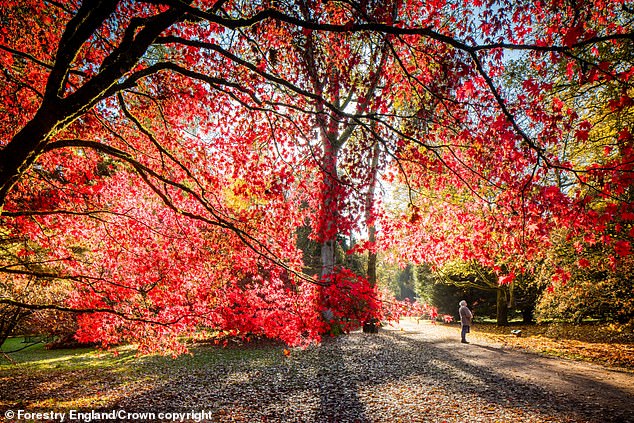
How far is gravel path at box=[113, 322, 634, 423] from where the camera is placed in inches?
234

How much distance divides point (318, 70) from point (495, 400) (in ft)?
25.5

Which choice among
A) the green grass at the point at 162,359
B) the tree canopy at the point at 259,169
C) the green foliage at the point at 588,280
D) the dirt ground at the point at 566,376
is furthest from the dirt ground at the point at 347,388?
the green foliage at the point at 588,280

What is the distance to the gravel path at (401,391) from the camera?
5953mm

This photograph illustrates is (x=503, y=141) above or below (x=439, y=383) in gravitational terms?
above

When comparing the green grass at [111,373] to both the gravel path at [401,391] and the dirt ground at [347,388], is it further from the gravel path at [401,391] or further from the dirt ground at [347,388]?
the gravel path at [401,391]

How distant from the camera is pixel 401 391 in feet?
24.1

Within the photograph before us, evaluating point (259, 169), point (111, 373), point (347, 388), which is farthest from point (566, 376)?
point (111, 373)

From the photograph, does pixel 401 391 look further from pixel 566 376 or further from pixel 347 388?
pixel 566 376

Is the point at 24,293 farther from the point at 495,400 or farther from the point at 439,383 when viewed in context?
the point at 495,400

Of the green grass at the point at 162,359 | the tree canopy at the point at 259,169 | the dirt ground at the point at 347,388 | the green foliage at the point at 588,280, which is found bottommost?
the green grass at the point at 162,359

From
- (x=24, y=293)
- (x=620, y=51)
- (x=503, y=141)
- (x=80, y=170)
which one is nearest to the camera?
(x=503, y=141)

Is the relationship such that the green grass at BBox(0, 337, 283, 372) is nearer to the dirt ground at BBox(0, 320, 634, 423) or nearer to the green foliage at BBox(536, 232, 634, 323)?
the dirt ground at BBox(0, 320, 634, 423)

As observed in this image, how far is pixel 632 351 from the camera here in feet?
34.9

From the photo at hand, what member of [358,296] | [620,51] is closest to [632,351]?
[620,51]
